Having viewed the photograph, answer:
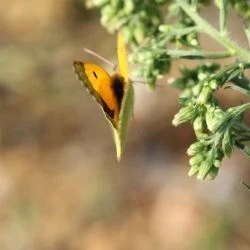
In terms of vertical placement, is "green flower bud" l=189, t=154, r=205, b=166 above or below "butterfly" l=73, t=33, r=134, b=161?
below

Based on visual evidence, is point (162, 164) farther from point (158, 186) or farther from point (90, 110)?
point (90, 110)

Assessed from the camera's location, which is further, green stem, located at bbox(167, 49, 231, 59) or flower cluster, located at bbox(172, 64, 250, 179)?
green stem, located at bbox(167, 49, 231, 59)

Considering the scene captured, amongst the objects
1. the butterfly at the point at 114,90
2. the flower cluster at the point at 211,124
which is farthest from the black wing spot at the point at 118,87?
the flower cluster at the point at 211,124

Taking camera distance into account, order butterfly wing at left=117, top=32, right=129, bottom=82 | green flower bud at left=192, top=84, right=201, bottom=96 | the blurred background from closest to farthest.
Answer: butterfly wing at left=117, top=32, right=129, bottom=82 → green flower bud at left=192, top=84, right=201, bottom=96 → the blurred background

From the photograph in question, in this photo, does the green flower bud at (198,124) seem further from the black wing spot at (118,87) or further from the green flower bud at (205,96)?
the black wing spot at (118,87)

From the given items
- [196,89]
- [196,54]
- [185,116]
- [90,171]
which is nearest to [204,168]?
[185,116]

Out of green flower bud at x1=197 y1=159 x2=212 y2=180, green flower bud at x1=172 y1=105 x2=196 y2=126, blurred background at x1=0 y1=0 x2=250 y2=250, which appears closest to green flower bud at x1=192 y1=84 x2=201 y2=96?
green flower bud at x1=172 y1=105 x2=196 y2=126

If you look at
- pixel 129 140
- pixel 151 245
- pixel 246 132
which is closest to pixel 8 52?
pixel 129 140

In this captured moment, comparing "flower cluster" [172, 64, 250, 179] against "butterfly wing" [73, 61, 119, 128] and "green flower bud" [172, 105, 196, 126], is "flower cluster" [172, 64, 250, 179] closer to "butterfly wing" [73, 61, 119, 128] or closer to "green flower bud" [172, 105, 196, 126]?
"green flower bud" [172, 105, 196, 126]
